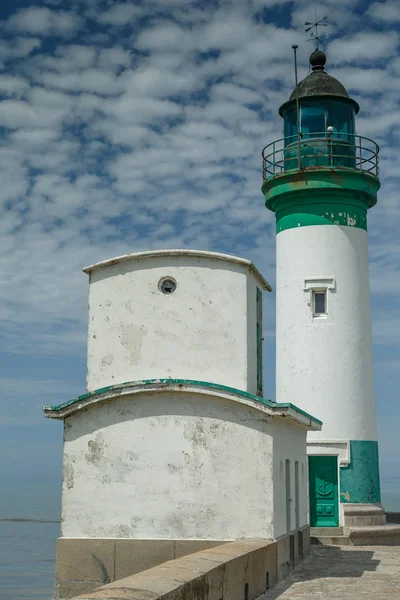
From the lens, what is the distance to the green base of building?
73.2 ft

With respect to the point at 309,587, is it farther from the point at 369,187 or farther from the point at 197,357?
the point at 369,187

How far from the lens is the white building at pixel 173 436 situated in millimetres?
13258

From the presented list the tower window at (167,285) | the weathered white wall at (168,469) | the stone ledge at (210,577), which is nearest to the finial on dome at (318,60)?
the tower window at (167,285)

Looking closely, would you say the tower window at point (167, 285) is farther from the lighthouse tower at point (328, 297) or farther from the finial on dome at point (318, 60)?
the finial on dome at point (318, 60)

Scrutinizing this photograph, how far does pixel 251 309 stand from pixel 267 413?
2.80 meters

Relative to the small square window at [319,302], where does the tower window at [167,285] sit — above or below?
below

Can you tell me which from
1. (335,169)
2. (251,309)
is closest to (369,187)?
(335,169)

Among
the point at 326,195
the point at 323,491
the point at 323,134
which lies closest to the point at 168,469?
the point at 323,491

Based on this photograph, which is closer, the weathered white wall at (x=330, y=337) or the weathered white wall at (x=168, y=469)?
the weathered white wall at (x=168, y=469)

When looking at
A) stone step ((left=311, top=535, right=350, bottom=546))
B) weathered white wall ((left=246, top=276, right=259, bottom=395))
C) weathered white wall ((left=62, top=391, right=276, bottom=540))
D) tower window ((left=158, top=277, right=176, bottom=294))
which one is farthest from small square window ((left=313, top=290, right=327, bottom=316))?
weathered white wall ((left=62, top=391, right=276, bottom=540))

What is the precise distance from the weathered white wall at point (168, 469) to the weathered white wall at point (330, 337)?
856cm

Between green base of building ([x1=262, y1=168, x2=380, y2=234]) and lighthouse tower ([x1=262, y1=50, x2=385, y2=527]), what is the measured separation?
0.03 meters

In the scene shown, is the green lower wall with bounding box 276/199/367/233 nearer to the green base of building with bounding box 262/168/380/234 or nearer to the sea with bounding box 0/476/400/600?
the green base of building with bounding box 262/168/380/234

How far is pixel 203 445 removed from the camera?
44.3 feet
